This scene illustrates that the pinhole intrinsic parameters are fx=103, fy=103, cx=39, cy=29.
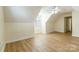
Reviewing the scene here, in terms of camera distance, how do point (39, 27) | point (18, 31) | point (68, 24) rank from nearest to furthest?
point (39, 27), point (18, 31), point (68, 24)

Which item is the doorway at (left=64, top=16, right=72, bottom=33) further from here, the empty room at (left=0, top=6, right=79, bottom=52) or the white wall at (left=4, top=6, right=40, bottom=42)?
the white wall at (left=4, top=6, right=40, bottom=42)

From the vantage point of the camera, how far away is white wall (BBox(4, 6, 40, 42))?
2.86m

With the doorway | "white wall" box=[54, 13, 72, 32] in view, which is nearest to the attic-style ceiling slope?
"white wall" box=[54, 13, 72, 32]

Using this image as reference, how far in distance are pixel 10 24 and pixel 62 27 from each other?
159 centimetres

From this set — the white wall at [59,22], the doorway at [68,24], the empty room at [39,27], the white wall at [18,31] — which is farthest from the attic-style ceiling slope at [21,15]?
the doorway at [68,24]

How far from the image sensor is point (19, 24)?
2.99 meters

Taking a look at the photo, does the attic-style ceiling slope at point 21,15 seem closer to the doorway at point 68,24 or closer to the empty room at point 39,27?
the empty room at point 39,27

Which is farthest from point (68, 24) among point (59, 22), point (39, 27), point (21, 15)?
point (21, 15)

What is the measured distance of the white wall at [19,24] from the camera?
2.86 metres

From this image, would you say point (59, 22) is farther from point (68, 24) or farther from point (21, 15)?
point (21, 15)

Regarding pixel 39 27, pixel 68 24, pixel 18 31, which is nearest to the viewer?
pixel 39 27

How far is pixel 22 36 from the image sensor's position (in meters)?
2.89
